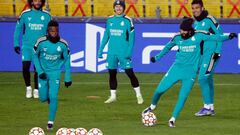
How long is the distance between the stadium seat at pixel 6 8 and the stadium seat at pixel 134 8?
408 centimetres

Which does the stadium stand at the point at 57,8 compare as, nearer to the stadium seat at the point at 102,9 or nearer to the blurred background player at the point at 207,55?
the stadium seat at the point at 102,9

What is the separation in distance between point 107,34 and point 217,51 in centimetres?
317

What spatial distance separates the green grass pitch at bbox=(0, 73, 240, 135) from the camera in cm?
1475

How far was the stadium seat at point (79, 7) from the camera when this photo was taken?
28.3 m

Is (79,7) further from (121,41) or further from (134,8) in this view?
(121,41)

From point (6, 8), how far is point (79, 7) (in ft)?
8.41

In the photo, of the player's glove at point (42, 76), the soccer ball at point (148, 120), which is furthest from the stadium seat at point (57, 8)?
the player's glove at point (42, 76)

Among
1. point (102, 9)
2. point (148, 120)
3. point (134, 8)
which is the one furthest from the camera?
point (102, 9)

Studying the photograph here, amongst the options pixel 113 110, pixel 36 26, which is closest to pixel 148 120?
pixel 113 110

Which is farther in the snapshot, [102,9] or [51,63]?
[102,9]

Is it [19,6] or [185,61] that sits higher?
[185,61]

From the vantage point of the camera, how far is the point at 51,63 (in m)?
14.8

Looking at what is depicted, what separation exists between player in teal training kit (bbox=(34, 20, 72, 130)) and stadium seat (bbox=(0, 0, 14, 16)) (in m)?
13.5

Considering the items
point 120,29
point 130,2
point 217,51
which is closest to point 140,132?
point 217,51
